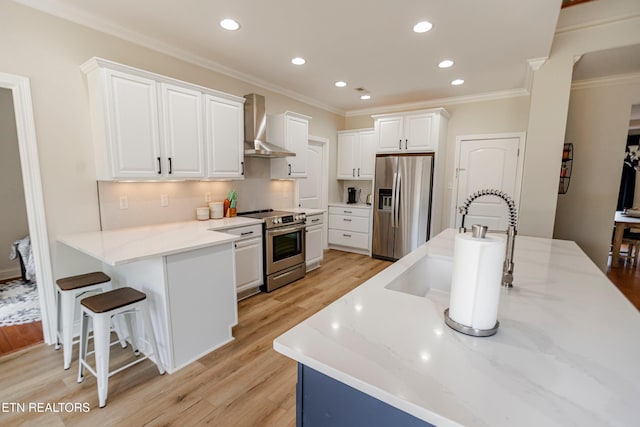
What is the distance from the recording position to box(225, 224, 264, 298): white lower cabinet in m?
3.09

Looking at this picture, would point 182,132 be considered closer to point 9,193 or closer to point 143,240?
point 143,240

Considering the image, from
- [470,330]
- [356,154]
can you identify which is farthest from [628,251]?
[470,330]

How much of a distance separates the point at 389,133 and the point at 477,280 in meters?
4.23

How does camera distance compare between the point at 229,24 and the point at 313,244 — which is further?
the point at 313,244

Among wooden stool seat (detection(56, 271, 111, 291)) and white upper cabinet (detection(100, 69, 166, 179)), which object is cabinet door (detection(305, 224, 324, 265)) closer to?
white upper cabinet (detection(100, 69, 166, 179))

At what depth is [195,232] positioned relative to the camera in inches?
100

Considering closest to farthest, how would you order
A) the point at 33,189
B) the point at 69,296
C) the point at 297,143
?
the point at 69,296 → the point at 33,189 → the point at 297,143

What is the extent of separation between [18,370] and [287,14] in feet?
10.8

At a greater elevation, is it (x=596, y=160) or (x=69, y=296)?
(x=596, y=160)

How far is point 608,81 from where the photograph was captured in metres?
3.49

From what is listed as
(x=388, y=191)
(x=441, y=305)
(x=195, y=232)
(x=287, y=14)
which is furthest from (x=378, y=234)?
(x=441, y=305)

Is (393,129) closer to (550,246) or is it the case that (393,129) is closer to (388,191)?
(388,191)

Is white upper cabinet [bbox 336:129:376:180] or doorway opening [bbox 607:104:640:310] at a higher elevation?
white upper cabinet [bbox 336:129:376:180]

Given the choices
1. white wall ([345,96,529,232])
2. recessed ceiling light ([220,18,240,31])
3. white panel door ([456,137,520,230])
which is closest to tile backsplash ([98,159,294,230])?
recessed ceiling light ([220,18,240,31])
